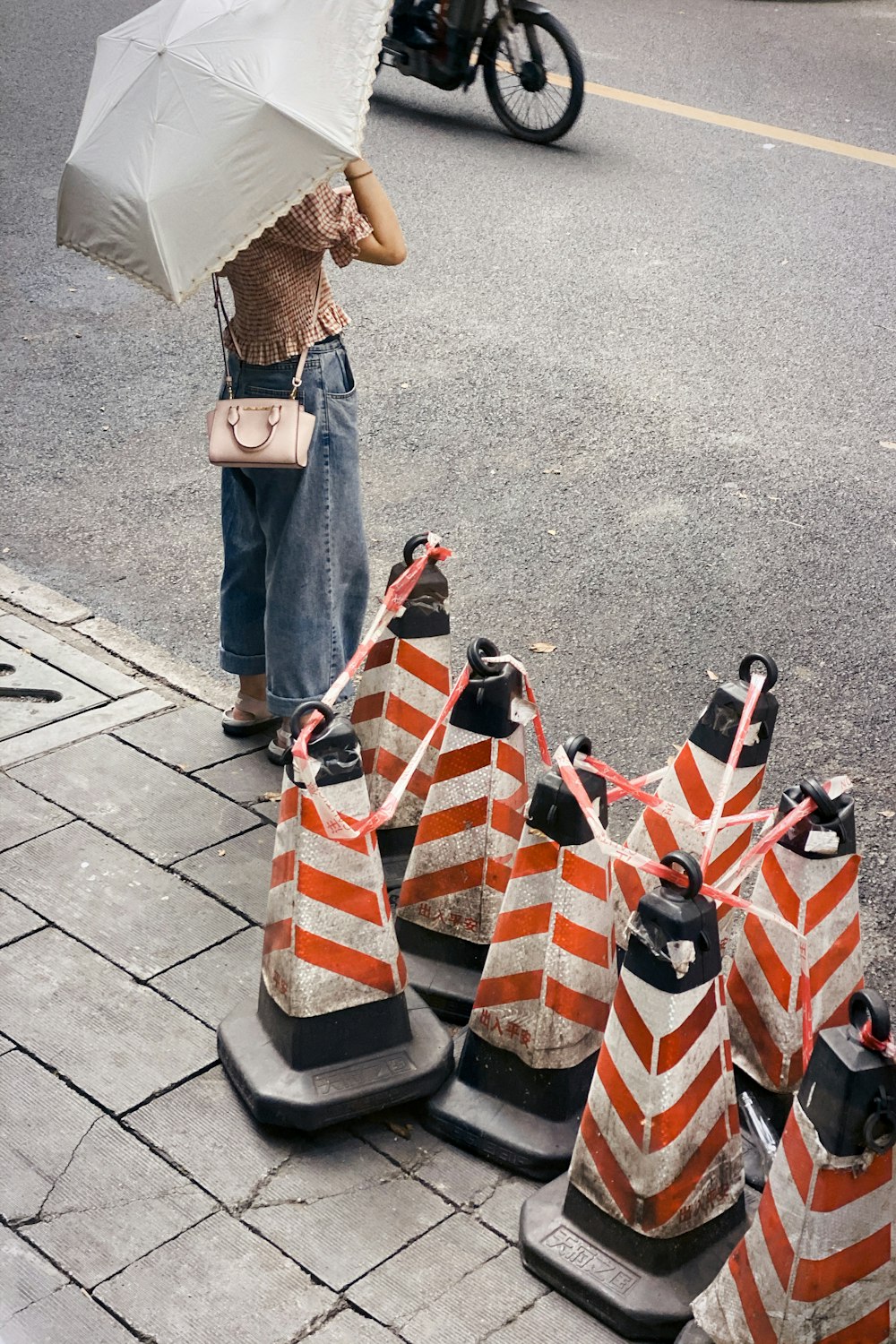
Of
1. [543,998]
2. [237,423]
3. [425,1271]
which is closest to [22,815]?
[237,423]

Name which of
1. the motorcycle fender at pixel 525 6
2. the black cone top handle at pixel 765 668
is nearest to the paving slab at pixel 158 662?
the black cone top handle at pixel 765 668

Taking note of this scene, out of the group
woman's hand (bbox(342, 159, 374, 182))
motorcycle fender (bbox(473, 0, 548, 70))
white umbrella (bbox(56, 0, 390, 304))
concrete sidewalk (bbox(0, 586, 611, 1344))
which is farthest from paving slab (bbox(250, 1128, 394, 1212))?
motorcycle fender (bbox(473, 0, 548, 70))

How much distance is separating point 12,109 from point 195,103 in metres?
8.31

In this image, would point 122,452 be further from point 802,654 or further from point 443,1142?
point 443,1142

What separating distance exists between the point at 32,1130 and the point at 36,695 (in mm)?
1915

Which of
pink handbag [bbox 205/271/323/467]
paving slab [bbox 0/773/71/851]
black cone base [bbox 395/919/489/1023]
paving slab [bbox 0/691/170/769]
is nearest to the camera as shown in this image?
black cone base [bbox 395/919/489/1023]

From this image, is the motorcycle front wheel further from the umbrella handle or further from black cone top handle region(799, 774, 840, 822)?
black cone top handle region(799, 774, 840, 822)

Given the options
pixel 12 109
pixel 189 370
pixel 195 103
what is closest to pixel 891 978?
pixel 195 103

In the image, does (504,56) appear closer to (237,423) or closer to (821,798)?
(237,423)

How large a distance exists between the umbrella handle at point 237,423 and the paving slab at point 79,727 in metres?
1.16

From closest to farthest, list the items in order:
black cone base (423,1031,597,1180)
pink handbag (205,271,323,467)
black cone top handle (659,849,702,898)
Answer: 1. black cone top handle (659,849,702,898)
2. black cone base (423,1031,597,1180)
3. pink handbag (205,271,323,467)

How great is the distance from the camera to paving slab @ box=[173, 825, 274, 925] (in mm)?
3916

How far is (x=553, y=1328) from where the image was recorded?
2.80 m

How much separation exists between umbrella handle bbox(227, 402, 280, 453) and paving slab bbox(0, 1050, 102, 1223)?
1.65m
